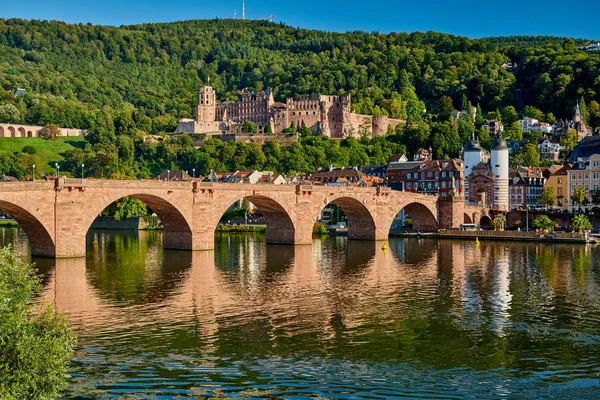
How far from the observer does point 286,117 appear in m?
164

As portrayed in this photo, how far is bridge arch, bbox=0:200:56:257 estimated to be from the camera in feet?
151

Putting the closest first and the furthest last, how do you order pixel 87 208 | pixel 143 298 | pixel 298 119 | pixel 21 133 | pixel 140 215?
pixel 143 298
pixel 87 208
pixel 140 215
pixel 21 133
pixel 298 119

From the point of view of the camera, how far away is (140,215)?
96000 mm

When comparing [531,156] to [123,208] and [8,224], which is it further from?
[8,224]

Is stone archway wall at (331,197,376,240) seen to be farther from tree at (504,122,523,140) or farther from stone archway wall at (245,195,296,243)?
tree at (504,122,523,140)

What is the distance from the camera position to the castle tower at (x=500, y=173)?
88.2 meters

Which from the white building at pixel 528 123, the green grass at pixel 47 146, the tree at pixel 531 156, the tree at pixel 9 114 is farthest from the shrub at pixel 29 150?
the white building at pixel 528 123

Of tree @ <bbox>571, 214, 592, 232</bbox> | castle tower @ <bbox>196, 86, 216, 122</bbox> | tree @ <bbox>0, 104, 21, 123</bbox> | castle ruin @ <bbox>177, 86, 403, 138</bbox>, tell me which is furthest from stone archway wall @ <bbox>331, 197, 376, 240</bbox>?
castle tower @ <bbox>196, 86, 216, 122</bbox>

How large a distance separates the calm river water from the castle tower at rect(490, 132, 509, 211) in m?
35.8

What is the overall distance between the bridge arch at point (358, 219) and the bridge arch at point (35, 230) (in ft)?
93.7

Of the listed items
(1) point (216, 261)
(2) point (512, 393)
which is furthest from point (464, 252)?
(2) point (512, 393)

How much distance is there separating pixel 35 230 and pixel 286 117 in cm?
11805

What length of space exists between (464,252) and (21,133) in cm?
11201

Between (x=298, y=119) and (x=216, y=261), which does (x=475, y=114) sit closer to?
(x=298, y=119)
